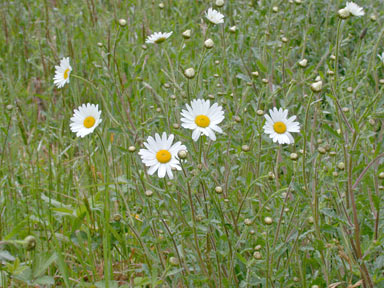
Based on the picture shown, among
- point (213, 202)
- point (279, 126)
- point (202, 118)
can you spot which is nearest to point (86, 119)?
point (202, 118)

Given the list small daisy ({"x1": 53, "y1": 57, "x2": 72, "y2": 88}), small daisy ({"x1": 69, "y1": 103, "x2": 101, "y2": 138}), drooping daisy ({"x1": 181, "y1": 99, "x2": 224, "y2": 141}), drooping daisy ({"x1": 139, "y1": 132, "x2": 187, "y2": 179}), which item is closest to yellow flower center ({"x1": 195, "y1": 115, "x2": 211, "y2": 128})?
drooping daisy ({"x1": 181, "y1": 99, "x2": 224, "y2": 141})

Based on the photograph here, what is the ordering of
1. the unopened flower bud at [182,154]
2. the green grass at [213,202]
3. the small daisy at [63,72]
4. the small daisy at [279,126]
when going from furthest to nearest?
the small daisy at [63,72] → the small daisy at [279,126] → the green grass at [213,202] → the unopened flower bud at [182,154]

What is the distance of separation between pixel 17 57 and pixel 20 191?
2068 millimetres

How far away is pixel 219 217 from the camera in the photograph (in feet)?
6.44

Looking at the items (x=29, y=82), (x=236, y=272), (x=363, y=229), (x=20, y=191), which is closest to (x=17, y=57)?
(x=29, y=82)

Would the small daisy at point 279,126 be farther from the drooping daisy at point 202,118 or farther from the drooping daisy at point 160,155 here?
the drooping daisy at point 160,155

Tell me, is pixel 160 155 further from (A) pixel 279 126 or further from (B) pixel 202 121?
(A) pixel 279 126

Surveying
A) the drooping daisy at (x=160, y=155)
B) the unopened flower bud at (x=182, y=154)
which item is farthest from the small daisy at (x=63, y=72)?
the unopened flower bud at (x=182, y=154)

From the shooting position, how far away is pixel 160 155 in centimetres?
→ 185

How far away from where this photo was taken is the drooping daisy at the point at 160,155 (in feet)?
5.98

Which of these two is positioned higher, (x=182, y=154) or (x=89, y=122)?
(x=89, y=122)

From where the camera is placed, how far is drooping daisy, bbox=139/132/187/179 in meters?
1.82

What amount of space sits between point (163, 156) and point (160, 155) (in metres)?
0.02

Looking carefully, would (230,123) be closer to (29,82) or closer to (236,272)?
(236,272)
